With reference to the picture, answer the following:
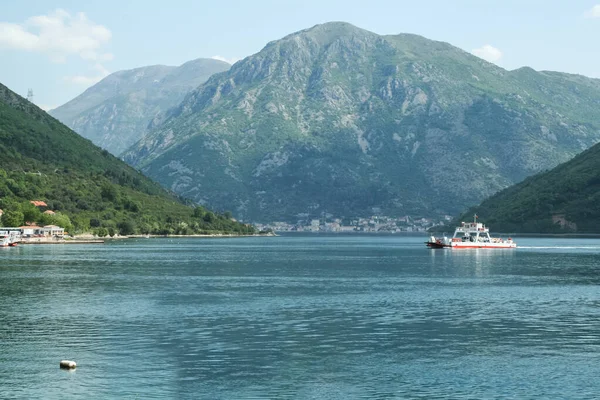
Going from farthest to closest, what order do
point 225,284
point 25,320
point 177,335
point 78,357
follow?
point 225,284
point 25,320
point 177,335
point 78,357

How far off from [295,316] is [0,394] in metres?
42.3

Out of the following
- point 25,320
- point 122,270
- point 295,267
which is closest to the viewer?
point 25,320

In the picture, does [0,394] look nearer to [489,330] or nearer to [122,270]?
[489,330]

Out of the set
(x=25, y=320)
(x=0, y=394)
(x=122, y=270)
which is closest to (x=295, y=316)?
(x=25, y=320)

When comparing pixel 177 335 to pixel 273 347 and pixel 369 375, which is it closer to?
pixel 273 347

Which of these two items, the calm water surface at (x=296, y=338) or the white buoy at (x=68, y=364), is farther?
the white buoy at (x=68, y=364)

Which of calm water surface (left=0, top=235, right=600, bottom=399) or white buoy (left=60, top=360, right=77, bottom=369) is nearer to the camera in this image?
calm water surface (left=0, top=235, right=600, bottom=399)

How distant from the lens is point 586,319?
90.0m

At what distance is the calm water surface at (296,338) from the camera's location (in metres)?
56.9

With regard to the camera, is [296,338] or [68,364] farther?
[296,338]

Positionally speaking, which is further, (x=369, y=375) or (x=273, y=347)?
(x=273, y=347)

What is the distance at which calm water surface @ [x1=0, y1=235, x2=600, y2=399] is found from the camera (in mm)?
56875

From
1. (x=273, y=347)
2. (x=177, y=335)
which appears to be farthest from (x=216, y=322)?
(x=273, y=347)

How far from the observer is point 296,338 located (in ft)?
250
